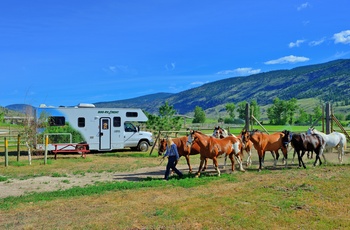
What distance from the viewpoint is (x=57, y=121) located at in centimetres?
2209

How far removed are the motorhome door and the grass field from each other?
9710mm

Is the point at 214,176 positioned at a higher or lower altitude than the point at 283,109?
lower

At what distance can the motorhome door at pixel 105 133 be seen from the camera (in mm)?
23000

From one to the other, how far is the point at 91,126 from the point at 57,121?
2.20 m

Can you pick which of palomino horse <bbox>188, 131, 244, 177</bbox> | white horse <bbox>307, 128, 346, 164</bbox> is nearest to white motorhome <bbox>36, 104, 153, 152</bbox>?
palomino horse <bbox>188, 131, 244, 177</bbox>

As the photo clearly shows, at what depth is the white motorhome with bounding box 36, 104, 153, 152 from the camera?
21812 mm

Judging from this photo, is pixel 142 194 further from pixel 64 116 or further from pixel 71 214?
pixel 64 116

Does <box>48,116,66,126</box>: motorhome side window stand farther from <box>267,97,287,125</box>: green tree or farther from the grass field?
<box>267,97,287,125</box>: green tree

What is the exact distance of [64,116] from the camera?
22.3m

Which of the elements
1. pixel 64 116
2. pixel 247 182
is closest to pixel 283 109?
pixel 64 116

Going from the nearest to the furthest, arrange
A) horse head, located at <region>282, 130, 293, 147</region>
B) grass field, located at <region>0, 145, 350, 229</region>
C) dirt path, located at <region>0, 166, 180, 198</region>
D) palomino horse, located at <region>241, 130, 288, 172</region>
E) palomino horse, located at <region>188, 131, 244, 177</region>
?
grass field, located at <region>0, 145, 350, 229</region> < dirt path, located at <region>0, 166, 180, 198</region> < palomino horse, located at <region>188, 131, 244, 177</region> < palomino horse, located at <region>241, 130, 288, 172</region> < horse head, located at <region>282, 130, 293, 147</region>

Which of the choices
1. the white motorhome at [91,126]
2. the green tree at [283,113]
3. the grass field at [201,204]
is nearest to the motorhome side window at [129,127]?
the white motorhome at [91,126]

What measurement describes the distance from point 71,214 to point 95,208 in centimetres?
70

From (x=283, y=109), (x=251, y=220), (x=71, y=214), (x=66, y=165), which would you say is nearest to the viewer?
(x=251, y=220)
